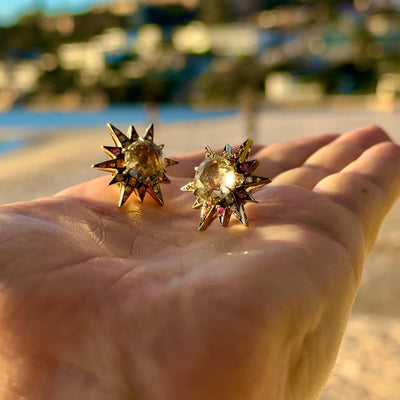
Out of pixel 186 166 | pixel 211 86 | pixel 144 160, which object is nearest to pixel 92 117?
pixel 211 86

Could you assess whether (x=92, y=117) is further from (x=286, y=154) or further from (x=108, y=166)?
(x=108, y=166)

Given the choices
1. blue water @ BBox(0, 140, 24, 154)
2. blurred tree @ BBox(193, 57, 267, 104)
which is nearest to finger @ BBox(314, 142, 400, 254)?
blue water @ BBox(0, 140, 24, 154)

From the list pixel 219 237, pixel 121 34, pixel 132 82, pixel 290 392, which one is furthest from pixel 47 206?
pixel 121 34

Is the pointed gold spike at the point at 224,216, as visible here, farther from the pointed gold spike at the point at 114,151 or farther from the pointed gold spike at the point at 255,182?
the pointed gold spike at the point at 114,151

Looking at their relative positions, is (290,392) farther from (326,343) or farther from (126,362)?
(126,362)

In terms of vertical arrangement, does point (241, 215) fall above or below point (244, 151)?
below
